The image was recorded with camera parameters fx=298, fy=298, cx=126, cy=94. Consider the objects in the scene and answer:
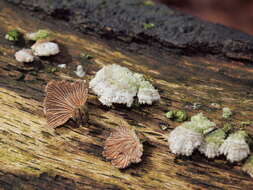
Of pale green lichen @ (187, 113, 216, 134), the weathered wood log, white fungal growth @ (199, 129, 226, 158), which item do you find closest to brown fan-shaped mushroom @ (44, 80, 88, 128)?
the weathered wood log

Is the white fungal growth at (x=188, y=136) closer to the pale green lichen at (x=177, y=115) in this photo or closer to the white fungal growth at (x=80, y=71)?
the pale green lichen at (x=177, y=115)

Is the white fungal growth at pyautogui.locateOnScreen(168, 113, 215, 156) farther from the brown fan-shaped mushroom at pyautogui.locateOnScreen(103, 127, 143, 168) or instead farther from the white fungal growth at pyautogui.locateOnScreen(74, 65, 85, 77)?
the white fungal growth at pyautogui.locateOnScreen(74, 65, 85, 77)

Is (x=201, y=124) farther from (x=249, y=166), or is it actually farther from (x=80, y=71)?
(x=80, y=71)

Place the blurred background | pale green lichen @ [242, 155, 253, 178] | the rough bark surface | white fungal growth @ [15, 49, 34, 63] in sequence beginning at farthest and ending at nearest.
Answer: the blurred background → the rough bark surface → white fungal growth @ [15, 49, 34, 63] → pale green lichen @ [242, 155, 253, 178]

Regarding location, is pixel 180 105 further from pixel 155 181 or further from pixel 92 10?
pixel 92 10

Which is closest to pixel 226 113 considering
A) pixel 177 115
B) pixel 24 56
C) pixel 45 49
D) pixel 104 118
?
pixel 177 115

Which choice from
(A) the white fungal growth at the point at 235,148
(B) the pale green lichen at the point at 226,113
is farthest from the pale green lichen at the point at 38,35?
(A) the white fungal growth at the point at 235,148
